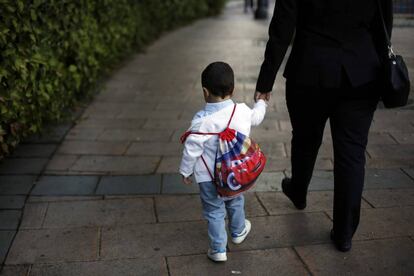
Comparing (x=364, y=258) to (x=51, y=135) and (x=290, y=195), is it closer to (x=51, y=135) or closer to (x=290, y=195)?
(x=290, y=195)

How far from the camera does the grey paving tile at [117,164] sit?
15.5ft

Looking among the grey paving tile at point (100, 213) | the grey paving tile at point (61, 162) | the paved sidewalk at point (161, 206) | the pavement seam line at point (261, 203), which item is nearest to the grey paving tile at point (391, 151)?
the paved sidewalk at point (161, 206)

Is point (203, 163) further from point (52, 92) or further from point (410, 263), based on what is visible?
point (52, 92)

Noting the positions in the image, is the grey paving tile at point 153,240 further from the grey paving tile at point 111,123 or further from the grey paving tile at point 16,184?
the grey paving tile at point 111,123

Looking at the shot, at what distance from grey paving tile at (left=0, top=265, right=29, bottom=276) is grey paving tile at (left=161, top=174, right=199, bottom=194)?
4.22ft

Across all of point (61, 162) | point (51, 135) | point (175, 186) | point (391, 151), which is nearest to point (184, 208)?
point (175, 186)

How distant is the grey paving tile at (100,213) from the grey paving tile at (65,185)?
0.20 m

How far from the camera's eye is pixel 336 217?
10.9 feet

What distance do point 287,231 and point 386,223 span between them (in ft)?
2.06

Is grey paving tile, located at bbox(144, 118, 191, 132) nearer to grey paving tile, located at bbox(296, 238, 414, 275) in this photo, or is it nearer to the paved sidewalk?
the paved sidewalk

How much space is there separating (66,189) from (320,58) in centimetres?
217

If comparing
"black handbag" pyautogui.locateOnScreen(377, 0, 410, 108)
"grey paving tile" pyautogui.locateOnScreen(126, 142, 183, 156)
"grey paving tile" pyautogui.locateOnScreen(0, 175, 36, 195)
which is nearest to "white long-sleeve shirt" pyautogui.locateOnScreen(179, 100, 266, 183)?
"black handbag" pyautogui.locateOnScreen(377, 0, 410, 108)

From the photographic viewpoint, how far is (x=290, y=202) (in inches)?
158

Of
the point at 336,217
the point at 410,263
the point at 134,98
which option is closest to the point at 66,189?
the point at 336,217
